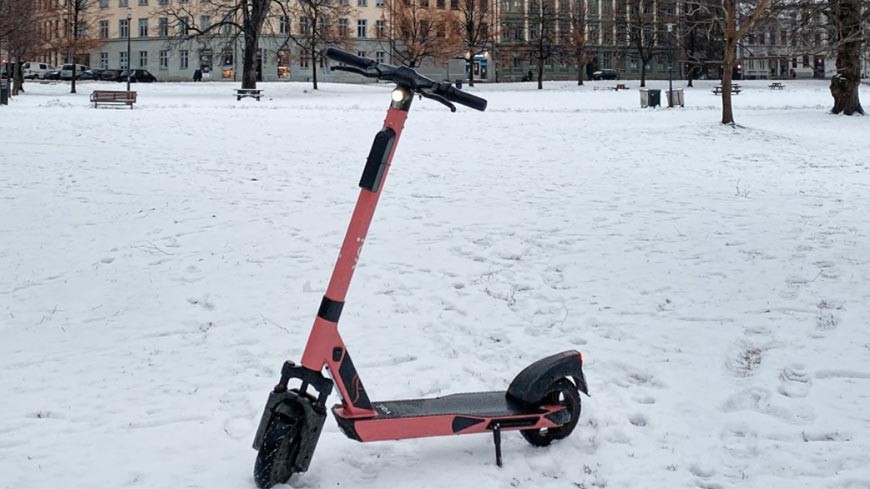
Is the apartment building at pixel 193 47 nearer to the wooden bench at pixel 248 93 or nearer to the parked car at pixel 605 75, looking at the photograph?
the parked car at pixel 605 75

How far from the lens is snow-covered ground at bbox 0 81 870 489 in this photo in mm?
4504

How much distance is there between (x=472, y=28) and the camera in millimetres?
71750

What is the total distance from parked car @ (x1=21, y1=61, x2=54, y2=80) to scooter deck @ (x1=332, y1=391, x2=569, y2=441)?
7582 centimetres

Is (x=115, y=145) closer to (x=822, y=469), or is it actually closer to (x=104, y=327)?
(x=104, y=327)

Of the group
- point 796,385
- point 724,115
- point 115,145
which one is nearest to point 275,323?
point 796,385

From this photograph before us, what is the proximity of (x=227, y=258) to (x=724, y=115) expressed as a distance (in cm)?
1985

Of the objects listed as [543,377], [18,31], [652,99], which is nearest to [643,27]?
[652,99]

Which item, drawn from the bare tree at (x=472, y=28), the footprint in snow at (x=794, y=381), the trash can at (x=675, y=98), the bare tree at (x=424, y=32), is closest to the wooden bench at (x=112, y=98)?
the trash can at (x=675, y=98)

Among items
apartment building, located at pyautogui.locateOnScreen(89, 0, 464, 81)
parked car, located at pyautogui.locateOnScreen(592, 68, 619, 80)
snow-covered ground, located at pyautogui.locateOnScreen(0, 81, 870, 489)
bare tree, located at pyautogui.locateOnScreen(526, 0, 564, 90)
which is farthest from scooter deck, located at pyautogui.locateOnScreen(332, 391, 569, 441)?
parked car, located at pyautogui.locateOnScreen(592, 68, 619, 80)

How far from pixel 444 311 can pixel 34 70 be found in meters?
82.1

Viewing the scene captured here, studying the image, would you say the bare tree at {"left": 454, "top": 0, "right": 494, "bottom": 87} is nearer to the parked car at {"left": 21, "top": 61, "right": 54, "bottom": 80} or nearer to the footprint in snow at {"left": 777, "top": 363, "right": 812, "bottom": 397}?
the parked car at {"left": 21, "top": 61, "right": 54, "bottom": 80}

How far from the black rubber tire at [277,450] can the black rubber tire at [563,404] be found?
1.30m

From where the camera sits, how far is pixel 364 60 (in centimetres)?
399

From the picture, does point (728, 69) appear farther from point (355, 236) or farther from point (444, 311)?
point (355, 236)
